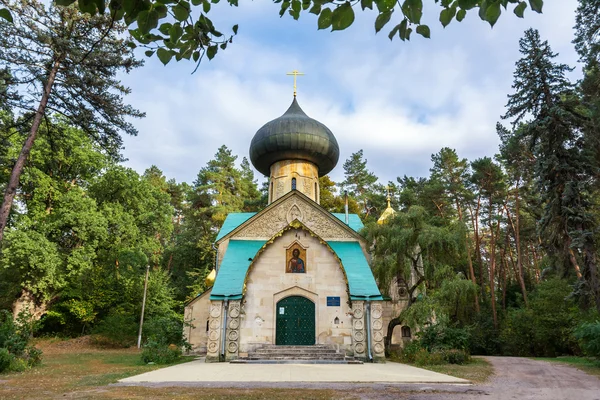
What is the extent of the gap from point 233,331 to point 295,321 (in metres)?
2.27

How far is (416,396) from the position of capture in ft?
18.9

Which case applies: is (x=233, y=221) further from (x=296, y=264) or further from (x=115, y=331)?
(x=115, y=331)

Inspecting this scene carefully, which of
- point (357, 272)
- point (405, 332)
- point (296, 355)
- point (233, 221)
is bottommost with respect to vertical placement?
point (296, 355)

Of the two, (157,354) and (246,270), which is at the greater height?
(246,270)

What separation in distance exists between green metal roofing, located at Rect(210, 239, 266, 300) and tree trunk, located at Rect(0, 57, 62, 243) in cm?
634

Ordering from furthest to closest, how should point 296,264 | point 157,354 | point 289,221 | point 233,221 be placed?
point 233,221 < point 289,221 < point 296,264 < point 157,354

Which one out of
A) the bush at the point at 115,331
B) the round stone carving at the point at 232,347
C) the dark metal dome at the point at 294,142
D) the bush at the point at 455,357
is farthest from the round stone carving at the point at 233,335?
the bush at the point at 115,331

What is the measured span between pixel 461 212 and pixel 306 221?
17.7m

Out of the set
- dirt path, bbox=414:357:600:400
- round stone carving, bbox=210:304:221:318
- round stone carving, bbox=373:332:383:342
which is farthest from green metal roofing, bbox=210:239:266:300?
dirt path, bbox=414:357:600:400

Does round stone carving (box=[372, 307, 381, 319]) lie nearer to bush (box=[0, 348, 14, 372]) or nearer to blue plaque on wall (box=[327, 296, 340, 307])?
blue plaque on wall (box=[327, 296, 340, 307])

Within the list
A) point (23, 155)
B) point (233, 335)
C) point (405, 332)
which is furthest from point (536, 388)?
point (23, 155)

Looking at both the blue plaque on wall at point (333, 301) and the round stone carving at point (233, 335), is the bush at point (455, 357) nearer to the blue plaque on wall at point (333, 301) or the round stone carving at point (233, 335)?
the blue plaque on wall at point (333, 301)

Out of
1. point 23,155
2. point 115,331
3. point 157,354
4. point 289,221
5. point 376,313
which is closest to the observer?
point 23,155

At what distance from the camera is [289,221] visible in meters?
16.6
